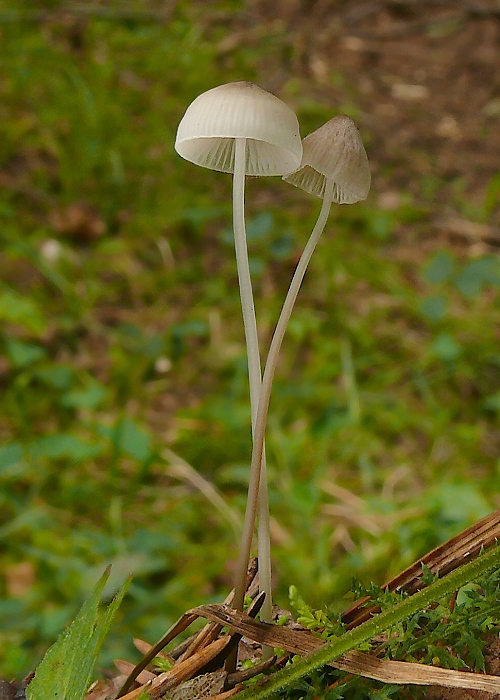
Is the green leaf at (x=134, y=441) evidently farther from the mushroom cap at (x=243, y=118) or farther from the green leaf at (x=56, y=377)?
the mushroom cap at (x=243, y=118)

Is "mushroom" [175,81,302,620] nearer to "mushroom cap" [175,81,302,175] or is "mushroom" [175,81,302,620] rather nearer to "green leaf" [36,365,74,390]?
"mushroom cap" [175,81,302,175]

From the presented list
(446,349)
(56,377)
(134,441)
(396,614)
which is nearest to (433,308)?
(446,349)

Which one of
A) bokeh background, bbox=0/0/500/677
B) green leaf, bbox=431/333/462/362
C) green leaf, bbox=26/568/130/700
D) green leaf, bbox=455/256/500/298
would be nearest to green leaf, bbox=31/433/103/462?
bokeh background, bbox=0/0/500/677

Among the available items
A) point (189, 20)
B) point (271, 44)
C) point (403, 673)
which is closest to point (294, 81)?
point (271, 44)

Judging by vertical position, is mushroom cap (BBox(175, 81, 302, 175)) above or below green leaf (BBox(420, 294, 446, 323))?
below

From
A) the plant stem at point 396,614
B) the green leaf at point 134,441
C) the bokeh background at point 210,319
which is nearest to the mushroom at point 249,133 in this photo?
the plant stem at point 396,614

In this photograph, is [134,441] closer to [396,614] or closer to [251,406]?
[251,406]
